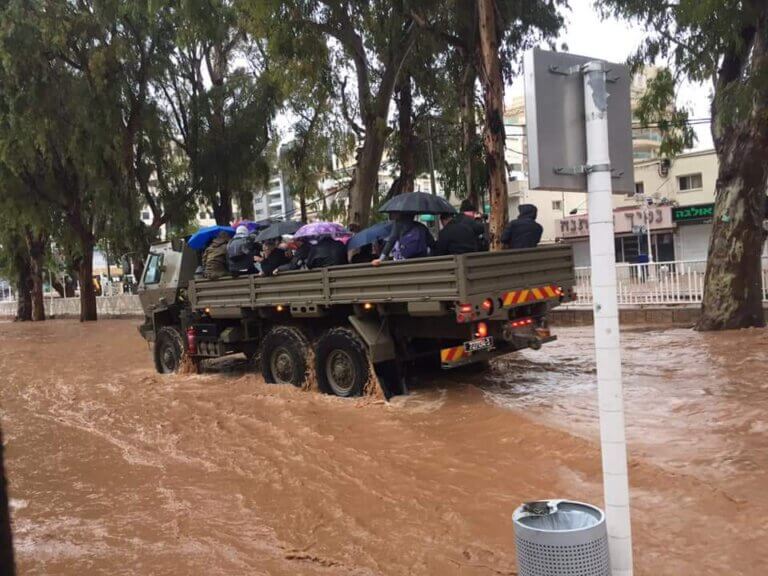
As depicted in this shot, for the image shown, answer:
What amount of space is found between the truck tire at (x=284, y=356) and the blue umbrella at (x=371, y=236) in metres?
1.39

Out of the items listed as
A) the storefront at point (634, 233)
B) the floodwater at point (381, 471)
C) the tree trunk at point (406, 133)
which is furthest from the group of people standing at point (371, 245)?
the storefront at point (634, 233)

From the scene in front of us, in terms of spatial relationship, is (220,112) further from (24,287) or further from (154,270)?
(24,287)

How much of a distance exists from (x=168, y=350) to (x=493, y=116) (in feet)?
22.9

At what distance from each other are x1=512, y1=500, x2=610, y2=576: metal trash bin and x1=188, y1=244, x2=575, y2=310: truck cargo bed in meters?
3.86

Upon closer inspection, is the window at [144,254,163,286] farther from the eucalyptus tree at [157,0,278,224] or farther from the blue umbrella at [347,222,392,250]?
the eucalyptus tree at [157,0,278,224]

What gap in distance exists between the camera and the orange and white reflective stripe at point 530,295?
7.34 meters

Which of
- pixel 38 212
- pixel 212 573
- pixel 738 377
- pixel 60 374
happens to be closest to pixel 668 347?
pixel 738 377

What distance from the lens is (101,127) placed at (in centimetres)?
2127

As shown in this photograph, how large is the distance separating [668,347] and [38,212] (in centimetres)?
2343

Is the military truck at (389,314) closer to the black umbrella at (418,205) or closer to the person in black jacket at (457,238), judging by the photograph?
the person in black jacket at (457,238)

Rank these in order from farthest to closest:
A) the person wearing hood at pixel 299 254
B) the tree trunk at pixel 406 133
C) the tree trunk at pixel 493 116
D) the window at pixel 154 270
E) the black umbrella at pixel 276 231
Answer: the tree trunk at pixel 406 133, the window at pixel 154 270, the tree trunk at pixel 493 116, the black umbrella at pixel 276 231, the person wearing hood at pixel 299 254

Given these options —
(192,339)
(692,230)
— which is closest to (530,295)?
(192,339)

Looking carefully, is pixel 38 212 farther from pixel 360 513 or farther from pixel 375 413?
pixel 360 513

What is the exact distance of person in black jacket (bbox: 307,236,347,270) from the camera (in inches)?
348
